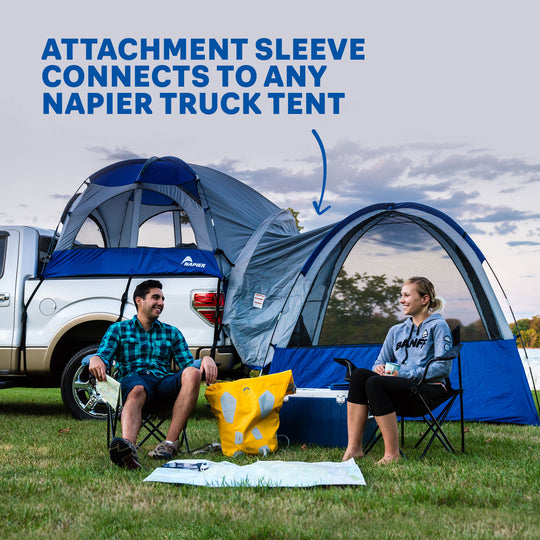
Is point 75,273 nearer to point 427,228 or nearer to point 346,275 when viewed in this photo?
point 346,275

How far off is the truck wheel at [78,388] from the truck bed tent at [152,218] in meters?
0.84

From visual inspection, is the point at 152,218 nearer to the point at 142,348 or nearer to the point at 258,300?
the point at 258,300

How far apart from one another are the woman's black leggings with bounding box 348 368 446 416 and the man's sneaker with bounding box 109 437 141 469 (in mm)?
1446

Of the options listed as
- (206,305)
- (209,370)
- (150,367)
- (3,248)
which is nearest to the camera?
(209,370)

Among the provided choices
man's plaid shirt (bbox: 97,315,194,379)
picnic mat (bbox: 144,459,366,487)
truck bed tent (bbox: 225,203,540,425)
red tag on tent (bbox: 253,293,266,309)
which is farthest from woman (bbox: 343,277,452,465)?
red tag on tent (bbox: 253,293,266,309)

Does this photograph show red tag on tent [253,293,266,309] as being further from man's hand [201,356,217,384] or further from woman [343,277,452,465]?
man's hand [201,356,217,384]

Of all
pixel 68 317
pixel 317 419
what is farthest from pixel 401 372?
pixel 68 317

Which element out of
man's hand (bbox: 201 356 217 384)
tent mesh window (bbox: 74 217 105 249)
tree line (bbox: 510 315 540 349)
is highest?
tent mesh window (bbox: 74 217 105 249)

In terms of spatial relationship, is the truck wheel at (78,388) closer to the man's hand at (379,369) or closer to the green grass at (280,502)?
the green grass at (280,502)

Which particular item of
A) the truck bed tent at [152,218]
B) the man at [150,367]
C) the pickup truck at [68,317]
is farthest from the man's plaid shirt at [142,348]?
the truck bed tent at [152,218]

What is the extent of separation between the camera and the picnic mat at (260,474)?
373 centimetres

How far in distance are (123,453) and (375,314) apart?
Result: 11.7 ft

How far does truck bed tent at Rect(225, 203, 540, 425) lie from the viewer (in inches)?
263

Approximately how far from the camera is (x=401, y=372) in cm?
479
